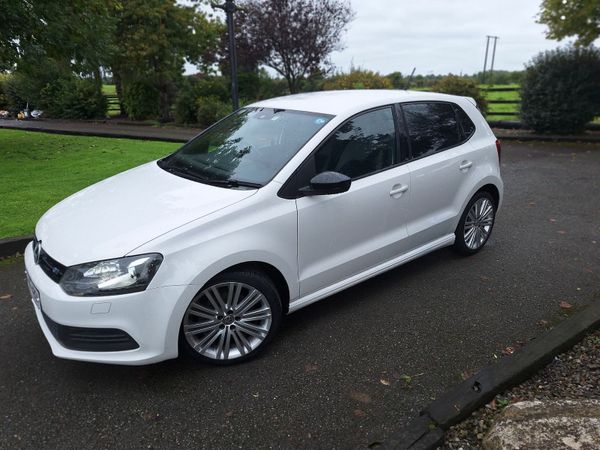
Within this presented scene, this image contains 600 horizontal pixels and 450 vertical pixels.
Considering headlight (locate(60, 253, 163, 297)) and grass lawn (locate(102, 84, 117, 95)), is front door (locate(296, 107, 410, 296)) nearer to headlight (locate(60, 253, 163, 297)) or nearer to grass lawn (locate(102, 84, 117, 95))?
headlight (locate(60, 253, 163, 297))

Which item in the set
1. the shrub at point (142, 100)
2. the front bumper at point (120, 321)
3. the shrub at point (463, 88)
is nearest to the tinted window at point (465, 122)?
the front bumper at point (120, 321)

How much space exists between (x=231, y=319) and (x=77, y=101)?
20.3 m

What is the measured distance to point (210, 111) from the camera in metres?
16.2

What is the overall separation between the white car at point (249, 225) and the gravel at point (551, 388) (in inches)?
52.7

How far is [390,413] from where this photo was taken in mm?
2814

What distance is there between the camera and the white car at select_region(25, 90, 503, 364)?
282 centimetres

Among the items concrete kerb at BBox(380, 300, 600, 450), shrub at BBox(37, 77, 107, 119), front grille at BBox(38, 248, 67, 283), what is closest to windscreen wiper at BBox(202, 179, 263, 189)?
front grille at BBox(38, 248, 67, 283)

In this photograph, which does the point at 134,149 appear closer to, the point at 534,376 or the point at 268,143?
the point at 268,143

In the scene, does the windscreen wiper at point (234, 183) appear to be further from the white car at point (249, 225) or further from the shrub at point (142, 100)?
the shrub at point (142, 100)

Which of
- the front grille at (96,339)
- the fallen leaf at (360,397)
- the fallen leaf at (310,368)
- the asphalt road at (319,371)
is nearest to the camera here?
the asphalt road at (319,371)

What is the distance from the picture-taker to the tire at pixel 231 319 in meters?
3.05

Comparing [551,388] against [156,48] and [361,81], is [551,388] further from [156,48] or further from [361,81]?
[156,48]

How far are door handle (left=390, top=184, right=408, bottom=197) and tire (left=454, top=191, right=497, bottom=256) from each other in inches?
41.0

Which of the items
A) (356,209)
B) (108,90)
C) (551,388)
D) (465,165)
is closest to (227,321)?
(356,209)
